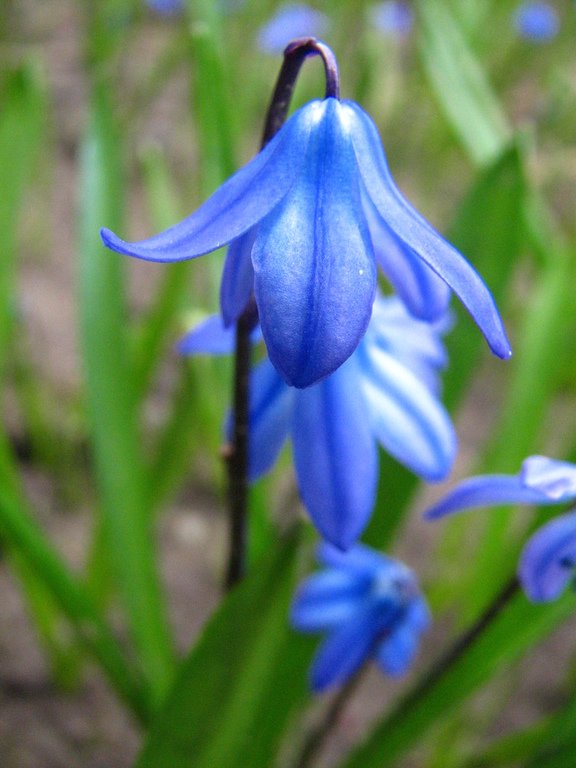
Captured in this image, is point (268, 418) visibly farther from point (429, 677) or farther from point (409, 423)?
point (429, 677)

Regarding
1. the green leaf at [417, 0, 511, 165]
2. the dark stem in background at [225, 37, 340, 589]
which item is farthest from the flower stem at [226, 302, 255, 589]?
the green leaf at [417, 0, 511, 165]

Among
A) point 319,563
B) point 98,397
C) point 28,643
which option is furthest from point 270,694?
point 28,643

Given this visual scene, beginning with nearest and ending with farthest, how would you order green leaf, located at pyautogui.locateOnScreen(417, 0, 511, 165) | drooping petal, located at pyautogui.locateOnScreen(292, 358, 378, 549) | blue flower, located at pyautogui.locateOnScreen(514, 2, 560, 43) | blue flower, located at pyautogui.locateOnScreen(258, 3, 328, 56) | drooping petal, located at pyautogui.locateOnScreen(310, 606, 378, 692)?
drooping petal, located at pyautogui.locateOnScreen(292, 358, 378, 549) → drooping petal, located at pyautogui.locateOnScreen(310, 606, 378, 692) → green leaf, located at pyautogui.locateOnScreen(417, 0, 511, 165) → blue flower, located at pyautogui.locateOnScreen(258, 3, 328, 56) → blue flower, located at pyautogui.locateOnScreen(514, 2, 560, 43)

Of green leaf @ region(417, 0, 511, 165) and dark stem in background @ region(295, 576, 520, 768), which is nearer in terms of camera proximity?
dark stem in background @ region(295, 576, 520, 768)

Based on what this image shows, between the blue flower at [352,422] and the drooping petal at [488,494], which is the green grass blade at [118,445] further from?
the drooping petal at [488,494]

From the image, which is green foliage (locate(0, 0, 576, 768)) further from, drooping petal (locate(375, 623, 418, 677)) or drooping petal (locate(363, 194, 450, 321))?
drooping petal (locate(363, 194, 450, 321))

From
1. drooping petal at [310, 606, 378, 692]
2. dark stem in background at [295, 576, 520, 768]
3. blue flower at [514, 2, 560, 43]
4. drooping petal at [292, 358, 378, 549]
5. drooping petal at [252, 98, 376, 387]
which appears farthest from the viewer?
blue flower at [514, 2, 560, 43]

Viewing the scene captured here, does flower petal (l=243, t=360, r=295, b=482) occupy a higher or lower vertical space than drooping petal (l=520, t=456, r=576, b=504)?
higher

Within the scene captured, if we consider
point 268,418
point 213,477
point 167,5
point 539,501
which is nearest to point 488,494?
point 539,501
